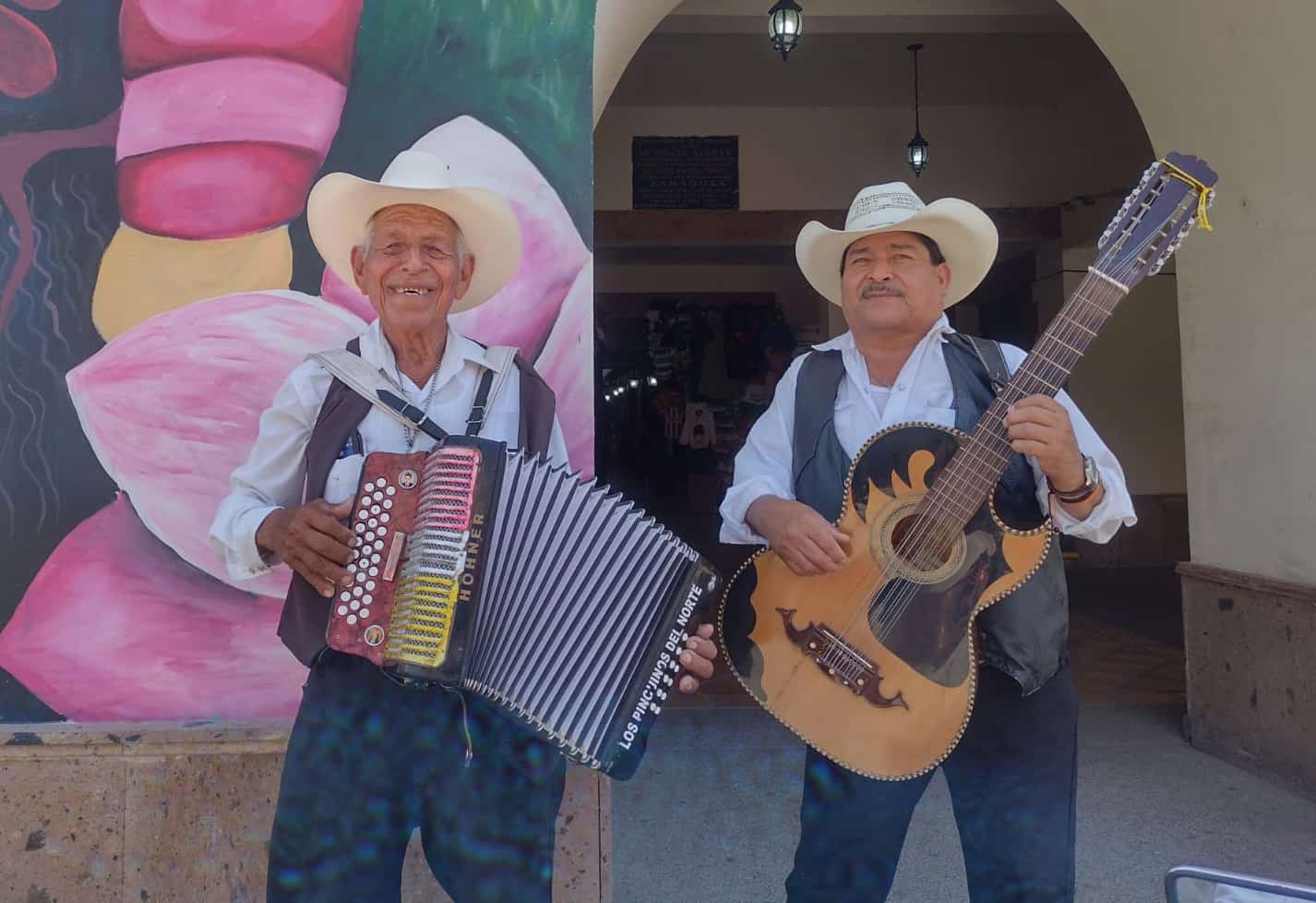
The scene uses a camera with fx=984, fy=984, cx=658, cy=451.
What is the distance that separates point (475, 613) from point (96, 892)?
A: 1900 millimetres

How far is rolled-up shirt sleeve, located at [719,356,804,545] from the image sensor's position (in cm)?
208

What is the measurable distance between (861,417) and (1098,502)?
0.48m

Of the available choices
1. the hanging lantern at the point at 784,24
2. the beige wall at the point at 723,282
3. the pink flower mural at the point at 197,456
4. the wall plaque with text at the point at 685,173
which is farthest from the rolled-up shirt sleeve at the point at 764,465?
the beige wall at the point at 723,282

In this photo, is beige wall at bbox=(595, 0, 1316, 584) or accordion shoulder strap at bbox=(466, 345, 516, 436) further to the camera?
beige wall at bbox=(595, 0, 1316, 584)

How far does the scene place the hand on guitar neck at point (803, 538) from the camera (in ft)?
6.25

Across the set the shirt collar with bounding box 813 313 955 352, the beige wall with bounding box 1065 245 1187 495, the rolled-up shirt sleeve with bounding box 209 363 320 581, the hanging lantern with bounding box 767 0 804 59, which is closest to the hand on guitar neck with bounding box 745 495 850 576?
the shirt collar with bounding box 813 313 955 352

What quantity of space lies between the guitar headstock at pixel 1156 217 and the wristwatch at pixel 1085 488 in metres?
0.35

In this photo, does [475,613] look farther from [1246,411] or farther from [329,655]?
[1246,411]

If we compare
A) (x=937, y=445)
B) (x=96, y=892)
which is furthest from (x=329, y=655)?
(x=96, y=892)

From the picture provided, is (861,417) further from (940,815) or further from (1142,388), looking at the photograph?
(1142,388)

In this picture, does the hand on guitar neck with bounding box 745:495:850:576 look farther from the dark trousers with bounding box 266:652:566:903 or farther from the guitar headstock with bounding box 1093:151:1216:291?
the guitar headstock with bounding box 1093:151:1216:291

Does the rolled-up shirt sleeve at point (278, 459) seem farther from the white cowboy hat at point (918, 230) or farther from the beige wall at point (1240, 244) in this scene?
the beige wall at point (1240, 244)

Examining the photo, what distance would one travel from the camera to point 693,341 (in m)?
9.94

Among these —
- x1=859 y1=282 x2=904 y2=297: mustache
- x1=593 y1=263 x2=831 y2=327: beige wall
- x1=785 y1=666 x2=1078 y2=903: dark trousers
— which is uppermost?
x1=593 y1=263 x2=831 y2=327: beige wall
